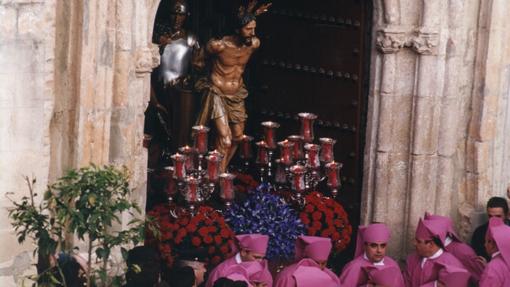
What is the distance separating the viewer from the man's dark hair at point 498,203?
20578mm

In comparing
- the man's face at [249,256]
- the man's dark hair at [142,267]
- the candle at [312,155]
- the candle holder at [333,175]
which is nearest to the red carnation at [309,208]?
the candle holder at [333,175]

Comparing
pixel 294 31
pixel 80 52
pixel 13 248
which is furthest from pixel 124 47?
pixel 294 31

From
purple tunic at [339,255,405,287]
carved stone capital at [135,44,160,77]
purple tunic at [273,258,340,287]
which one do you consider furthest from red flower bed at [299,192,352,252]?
carved stone capital at [135,44,160,77]

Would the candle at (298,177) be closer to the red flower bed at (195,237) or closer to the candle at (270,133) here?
the candle at (270,133)

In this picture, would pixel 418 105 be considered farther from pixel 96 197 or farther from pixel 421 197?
pixel 96 197

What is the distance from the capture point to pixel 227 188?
20.3 metres

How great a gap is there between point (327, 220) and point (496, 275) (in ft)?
6.44

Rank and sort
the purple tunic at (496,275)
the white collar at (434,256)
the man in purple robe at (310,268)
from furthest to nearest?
1. the white collar at (434,256)
2. the purple tunic at (496,275)
3. the man in purple robe at (310,268)

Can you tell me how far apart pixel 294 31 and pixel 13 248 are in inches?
181

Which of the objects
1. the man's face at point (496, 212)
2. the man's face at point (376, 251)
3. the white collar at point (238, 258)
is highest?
the man's face at point (496, 212)

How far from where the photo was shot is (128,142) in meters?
18.7

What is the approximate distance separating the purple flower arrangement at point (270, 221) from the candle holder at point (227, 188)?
0.12m

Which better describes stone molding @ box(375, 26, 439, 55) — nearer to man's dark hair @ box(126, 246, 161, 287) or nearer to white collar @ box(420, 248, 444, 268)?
white collar @ box(420, 248, 444, 268)

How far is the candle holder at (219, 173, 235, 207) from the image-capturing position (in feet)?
66.6
